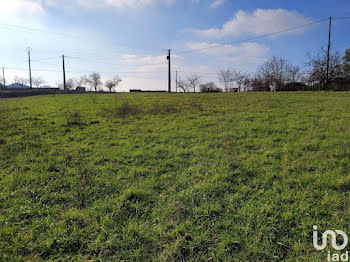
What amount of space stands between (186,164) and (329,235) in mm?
2938

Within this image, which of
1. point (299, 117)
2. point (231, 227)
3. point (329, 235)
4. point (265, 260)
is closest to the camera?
point (265, 260)

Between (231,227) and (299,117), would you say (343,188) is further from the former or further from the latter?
(299,117)

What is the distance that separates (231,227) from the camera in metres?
2.68

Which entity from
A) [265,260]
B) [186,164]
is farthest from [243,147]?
[265,260]

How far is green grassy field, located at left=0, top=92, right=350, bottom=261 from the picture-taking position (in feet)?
7.87

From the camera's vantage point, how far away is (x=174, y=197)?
340 cm

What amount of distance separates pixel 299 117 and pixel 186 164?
25.2 ft

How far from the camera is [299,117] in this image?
9391 millimetres

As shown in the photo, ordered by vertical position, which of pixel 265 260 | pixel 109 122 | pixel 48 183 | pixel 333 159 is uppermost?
pixel 109 122

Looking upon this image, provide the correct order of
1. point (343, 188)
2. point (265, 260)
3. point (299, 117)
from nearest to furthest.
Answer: point (265, 260) → point (343, 188) → point (299, 117)

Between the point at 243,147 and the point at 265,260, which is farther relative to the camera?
the point at 243,147

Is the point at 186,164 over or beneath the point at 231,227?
over

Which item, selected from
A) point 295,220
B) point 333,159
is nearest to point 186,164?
point 295,220

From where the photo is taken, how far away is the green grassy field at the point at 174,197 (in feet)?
7.87
